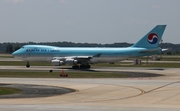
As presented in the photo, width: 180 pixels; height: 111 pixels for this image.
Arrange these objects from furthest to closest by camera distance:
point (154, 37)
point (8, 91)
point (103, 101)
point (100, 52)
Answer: point (100, 52) → point (154, 37) → point (8, 91) → point (103, 101)

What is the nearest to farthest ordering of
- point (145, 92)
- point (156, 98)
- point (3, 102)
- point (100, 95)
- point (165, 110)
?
point (165, 110) < point (3, 102) < point (156, 98) < point (100, 95) < point (145, 92)

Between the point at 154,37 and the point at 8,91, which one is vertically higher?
the point at 154,37

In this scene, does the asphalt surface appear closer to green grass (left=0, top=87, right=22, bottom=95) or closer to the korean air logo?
green grass (left=0, top=87, right=22, bottom=95)

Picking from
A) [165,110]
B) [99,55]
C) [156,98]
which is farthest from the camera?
[99,55]

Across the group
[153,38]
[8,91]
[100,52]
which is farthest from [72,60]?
[8,91]

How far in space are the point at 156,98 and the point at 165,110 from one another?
218 inches

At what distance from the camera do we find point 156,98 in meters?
27.7

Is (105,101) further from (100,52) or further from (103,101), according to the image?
(100,52)

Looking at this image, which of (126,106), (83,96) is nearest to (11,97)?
(83,96)

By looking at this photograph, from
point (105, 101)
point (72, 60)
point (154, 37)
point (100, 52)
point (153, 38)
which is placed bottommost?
point (105, 101)

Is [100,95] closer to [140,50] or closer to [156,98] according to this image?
[156,98]

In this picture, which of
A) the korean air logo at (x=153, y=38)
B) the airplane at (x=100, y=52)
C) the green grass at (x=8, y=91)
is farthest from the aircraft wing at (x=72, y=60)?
the green grass at (x=8, y=91)

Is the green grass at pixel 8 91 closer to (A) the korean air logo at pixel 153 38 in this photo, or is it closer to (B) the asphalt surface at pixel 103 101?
(B) the asphalt surface at pixel 103 101

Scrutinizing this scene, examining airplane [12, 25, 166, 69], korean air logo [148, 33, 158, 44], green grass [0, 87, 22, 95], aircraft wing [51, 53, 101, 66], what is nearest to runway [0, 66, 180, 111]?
green grass [0, 87, 22, 95]
